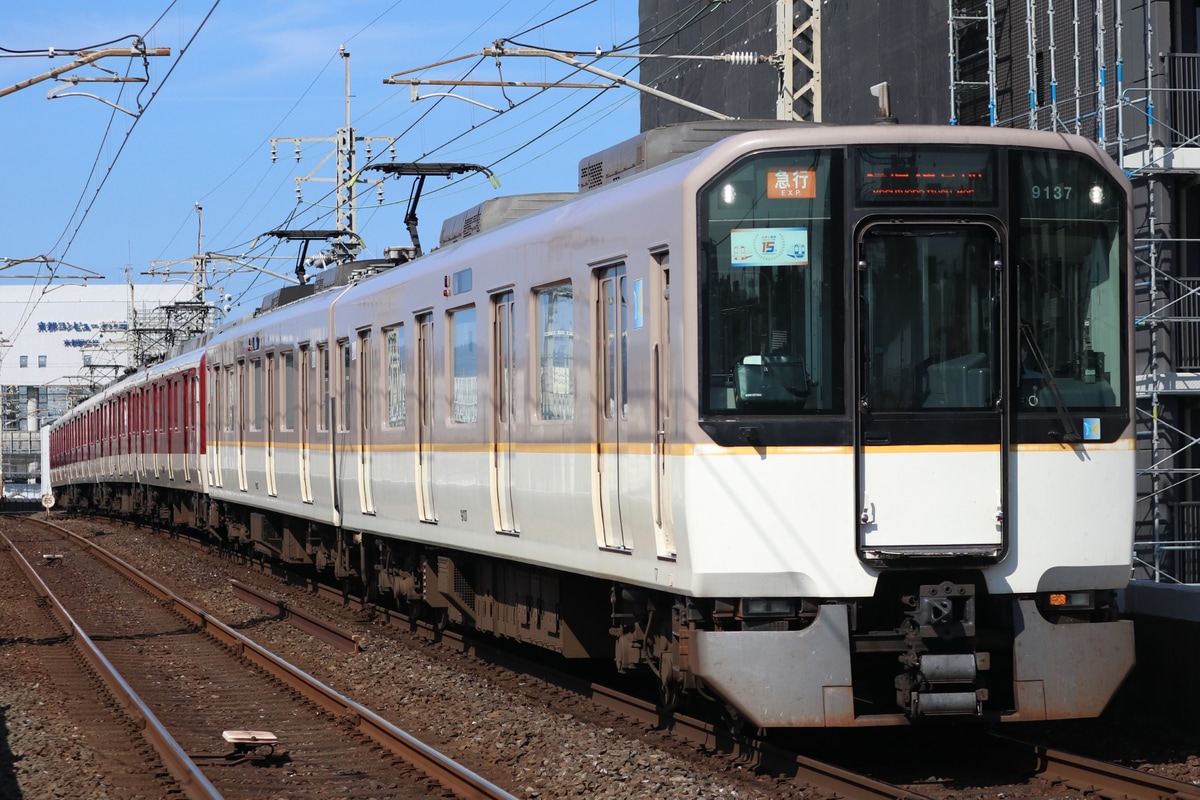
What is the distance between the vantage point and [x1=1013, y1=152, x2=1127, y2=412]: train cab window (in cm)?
771

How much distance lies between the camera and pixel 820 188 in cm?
763

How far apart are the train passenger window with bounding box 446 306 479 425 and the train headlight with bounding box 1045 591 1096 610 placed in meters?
4.47

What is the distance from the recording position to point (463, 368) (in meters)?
11.3

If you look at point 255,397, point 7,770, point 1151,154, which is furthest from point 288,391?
point 1151,154

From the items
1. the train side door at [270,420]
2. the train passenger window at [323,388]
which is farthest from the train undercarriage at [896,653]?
the train side door at [270,420]

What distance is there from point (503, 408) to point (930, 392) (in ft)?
11.9

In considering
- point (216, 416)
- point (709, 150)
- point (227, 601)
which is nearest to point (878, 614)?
point (709, 150)

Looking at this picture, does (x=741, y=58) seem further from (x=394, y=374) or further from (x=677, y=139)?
(x=677, y=139)

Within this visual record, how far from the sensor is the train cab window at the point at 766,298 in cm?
754

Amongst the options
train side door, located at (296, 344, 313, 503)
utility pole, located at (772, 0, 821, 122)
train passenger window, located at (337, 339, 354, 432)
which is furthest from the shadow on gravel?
utility pole, located at (772, 0, 821, 122)

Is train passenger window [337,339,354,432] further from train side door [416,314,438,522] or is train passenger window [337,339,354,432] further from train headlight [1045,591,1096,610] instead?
train headlight [1045,591,1096,610]

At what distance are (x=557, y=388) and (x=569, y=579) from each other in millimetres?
1278

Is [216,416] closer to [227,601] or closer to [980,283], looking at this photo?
[227,601]

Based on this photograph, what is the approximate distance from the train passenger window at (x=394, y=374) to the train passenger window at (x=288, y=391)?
4188mm
